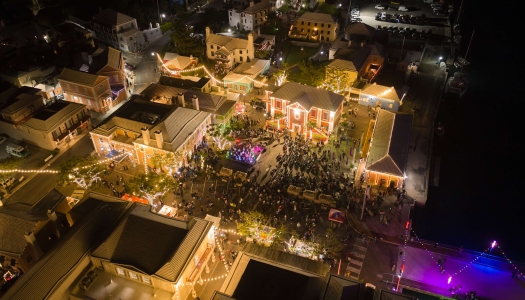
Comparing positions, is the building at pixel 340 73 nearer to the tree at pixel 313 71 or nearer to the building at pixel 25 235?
the tree at pixel 313 71

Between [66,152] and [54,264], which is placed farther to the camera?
[66,152]

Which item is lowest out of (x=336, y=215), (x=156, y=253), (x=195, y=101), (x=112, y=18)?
(x=336, y=215)

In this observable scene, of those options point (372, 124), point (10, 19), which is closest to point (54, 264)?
point (372, 124)

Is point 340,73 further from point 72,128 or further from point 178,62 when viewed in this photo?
point 72,128

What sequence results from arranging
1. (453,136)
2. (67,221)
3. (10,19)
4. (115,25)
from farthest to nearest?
(10,19) < (115,25) < (453,136) < (67,221)

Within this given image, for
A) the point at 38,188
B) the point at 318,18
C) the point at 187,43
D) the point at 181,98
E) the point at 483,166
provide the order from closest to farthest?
the point at 38,188
the point at 483,166
the point at 181,98
the point at 187,43
the point at 318,18

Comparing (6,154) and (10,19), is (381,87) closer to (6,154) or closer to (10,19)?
(6,154)

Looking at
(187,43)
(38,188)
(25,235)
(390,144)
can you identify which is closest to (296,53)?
(187,43)
